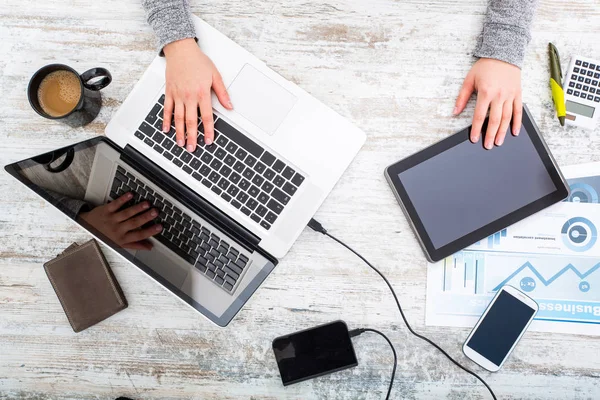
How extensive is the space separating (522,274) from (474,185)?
201 mm

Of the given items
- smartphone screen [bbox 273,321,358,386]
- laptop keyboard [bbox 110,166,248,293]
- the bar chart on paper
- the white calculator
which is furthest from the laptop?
the white calculator

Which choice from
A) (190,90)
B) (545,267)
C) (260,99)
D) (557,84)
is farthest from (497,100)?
(190,90)

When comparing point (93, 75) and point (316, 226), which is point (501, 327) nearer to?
point (316, 226)

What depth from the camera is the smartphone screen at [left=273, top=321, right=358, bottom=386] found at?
3.05 ft

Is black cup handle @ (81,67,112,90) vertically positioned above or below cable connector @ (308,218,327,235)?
above

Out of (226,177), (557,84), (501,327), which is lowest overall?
(501,327)

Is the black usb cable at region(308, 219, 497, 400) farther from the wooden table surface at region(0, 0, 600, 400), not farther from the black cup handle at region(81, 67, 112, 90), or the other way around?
the black cup handle at region(81, 67, 112, 90)

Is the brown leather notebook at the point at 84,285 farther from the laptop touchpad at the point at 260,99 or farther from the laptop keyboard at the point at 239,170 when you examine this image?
the laptop touchpad at the point at 260,99

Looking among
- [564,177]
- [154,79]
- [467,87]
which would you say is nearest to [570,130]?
[564,177]

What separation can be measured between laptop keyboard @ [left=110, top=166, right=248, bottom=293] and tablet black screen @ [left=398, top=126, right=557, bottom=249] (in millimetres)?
348

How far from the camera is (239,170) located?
35.3 inches

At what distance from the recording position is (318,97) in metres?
0.94

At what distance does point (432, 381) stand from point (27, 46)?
3.29 feet

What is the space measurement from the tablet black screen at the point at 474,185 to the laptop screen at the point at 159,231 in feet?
1.02
